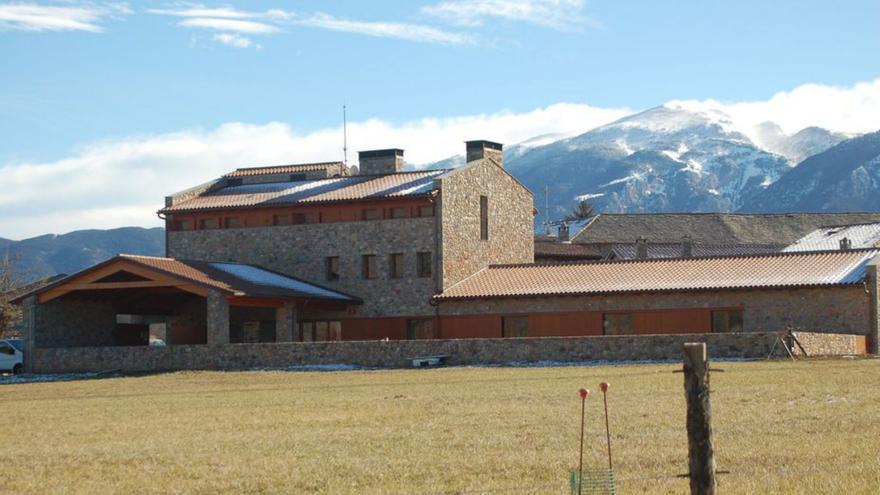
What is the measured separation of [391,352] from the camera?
45.7 m

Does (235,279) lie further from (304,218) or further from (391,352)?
(391,352)

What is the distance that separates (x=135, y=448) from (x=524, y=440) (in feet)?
20.3

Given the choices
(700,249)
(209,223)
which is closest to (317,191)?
(209,223)

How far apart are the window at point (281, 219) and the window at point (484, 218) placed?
8.67 metres

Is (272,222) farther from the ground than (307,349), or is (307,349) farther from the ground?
(272,222)

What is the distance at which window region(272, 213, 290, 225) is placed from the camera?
200ft

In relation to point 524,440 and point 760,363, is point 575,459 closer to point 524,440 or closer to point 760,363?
point 524,440

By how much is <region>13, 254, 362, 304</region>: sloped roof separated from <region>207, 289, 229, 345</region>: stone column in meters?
0.52

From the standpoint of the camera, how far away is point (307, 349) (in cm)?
4703

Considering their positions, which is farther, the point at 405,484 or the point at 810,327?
the point at 810,327

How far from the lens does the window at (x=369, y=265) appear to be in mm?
58969

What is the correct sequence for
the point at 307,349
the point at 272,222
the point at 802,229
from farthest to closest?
the point at 802,229, the point at 272,222, the point at 307,349

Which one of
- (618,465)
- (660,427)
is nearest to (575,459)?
(618,465)

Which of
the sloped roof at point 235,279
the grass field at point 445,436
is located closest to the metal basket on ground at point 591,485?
the grass field at point 445,436
